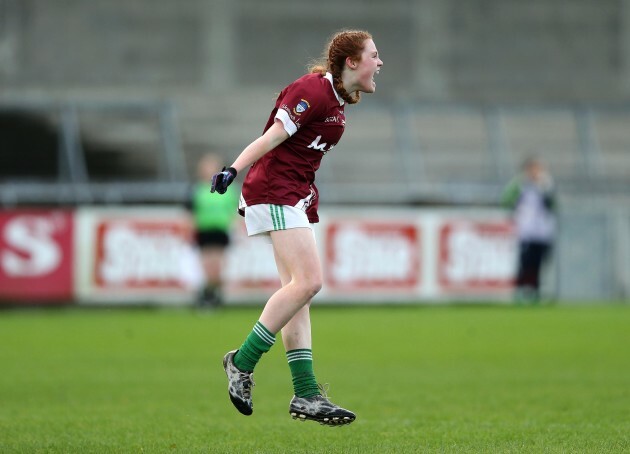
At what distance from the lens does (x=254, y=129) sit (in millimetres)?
25297

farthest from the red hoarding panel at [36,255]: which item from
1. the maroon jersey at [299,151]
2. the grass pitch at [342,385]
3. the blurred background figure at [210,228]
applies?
the maroon jersey at [299,151]

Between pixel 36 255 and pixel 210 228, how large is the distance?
2579 millimetres

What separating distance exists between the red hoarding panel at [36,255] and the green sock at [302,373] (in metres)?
12.5

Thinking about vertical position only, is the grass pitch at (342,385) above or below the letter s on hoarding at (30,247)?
below

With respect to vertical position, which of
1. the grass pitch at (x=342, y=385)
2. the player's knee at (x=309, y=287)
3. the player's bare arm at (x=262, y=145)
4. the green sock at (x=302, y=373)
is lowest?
the grass pitch at (x=342, y=385)

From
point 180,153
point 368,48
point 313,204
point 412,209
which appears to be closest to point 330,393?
point 313,204

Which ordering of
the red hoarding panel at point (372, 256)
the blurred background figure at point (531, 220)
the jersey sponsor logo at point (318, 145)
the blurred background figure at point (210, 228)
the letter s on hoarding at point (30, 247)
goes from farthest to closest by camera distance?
the blurred background figure at point (531, 220) → the red hoarding panel at point (372, 256) → the letter s on hoarding at point (30, 247) → the blurred background figure at point (210, 228) → the jersey sponsor logo at point (318, 145)

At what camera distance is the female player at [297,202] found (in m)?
7.26

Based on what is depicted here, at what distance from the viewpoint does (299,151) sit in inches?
293

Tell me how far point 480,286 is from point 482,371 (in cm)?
926

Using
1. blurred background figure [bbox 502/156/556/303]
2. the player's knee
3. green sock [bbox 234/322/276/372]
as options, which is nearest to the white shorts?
the player's knee

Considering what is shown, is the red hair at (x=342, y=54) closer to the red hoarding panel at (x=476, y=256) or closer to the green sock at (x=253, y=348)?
the green sock at (x=253, y=348)

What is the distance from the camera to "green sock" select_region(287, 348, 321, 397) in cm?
735

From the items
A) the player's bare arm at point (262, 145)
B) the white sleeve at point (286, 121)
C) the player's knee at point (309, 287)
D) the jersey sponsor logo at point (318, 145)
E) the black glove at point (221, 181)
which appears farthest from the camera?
the jersey sponsor logo at point (318, 145)
